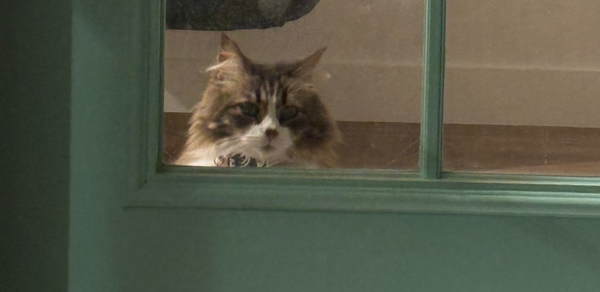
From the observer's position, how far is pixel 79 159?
0.87m

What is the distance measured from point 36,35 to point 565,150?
2.36ft

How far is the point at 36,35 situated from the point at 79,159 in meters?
0.17

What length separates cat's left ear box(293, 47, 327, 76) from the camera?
37.1 inches

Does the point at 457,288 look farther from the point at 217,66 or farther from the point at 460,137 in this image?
the point at 217,66

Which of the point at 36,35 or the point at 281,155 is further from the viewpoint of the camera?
the point at 281,155

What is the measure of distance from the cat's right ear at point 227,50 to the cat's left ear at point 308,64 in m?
0.08

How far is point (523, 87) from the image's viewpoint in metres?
0.95

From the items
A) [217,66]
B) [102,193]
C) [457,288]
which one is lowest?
[457,288]

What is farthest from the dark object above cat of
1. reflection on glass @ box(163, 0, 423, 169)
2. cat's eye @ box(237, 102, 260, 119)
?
cat's eye @ box(237, 102, 260, 119)

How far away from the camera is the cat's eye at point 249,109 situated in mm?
1010

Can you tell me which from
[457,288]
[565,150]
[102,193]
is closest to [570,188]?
[565,150]

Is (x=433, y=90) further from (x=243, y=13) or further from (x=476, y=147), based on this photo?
(x=243, y=13)

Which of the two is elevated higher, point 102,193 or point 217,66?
point 217,66

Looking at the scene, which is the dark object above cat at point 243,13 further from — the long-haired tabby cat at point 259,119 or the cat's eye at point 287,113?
the cat's eye at point 287,113
